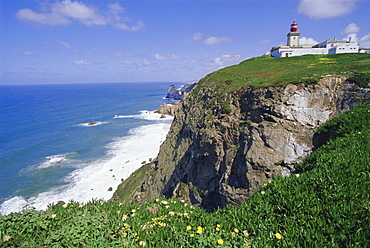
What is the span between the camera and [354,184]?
509cm

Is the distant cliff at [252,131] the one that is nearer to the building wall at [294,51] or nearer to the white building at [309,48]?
the building wall at [294,51]

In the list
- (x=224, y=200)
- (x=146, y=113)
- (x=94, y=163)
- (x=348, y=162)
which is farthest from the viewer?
(x=146, y=113)

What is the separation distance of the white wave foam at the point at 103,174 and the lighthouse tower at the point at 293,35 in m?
45.2

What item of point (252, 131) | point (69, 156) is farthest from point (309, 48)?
point (69, 156)

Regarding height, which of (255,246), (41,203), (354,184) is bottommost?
(41,203)

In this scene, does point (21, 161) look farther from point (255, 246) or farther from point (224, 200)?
point (255, 246)

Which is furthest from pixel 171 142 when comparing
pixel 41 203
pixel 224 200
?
pixel 41 203

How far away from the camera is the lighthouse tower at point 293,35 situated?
189 feet

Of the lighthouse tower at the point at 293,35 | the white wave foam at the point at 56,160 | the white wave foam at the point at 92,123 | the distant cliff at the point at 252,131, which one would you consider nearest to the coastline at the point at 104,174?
the white wave foam at the point at 56,160

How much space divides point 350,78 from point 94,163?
42805 mm

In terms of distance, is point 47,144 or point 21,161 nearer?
point 21,161

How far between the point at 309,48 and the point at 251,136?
2041 inches

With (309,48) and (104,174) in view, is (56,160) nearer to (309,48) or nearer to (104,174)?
(104,174)

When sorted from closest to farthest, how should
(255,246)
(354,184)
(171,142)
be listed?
1. (255,246)
2. (354,184)
3. (171,142)
